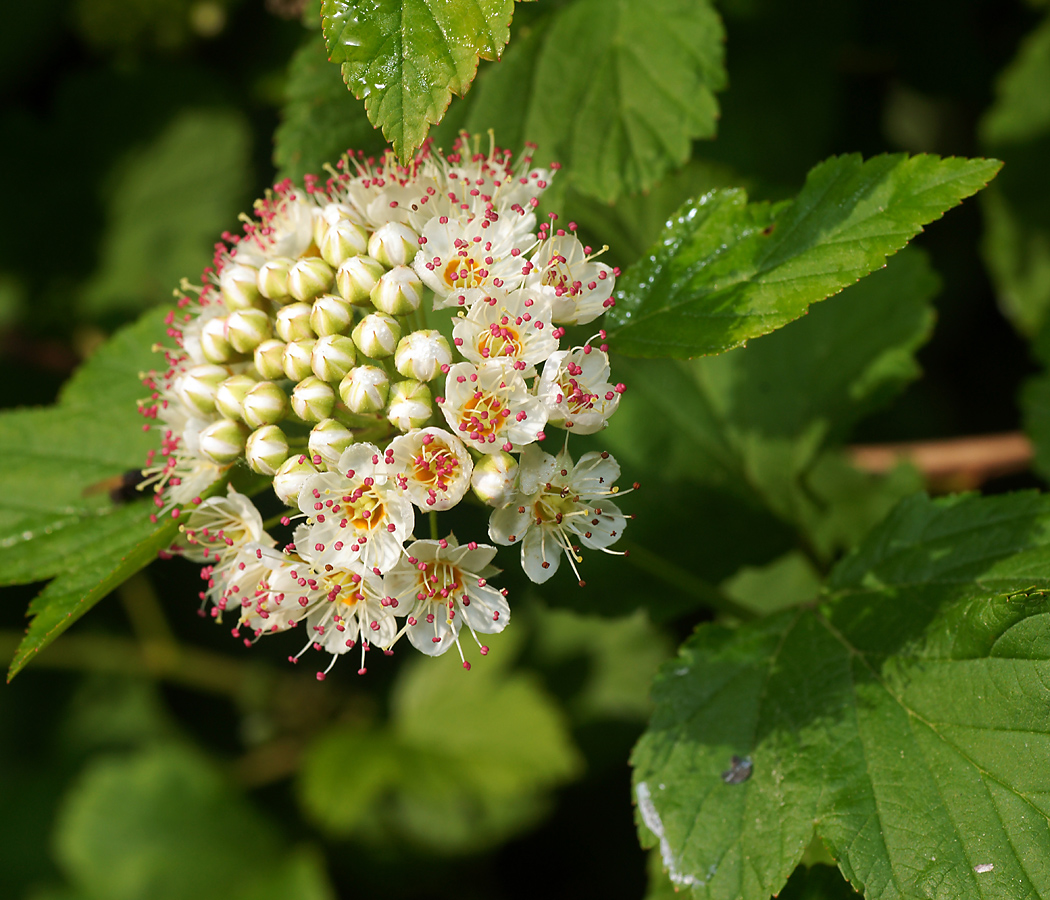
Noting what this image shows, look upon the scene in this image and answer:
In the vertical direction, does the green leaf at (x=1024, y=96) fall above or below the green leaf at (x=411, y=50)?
below

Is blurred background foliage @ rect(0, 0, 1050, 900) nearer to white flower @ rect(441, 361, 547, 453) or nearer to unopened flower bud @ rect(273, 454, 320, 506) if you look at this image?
white flower @ rect(441, 361, 547, 453)

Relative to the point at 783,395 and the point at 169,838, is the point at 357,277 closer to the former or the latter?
the point at 783,395

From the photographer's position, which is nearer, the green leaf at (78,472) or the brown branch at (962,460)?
the green leaf at (78,472)

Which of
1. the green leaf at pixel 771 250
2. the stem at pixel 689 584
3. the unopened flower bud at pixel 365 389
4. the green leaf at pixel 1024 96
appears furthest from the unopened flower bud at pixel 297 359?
the green leaf at pixel 1024 96

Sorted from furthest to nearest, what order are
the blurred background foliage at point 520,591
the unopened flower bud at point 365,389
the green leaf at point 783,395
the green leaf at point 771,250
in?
the blurred background foliage at point 520,591 → the green leaf at point 783,395 → the unopened flower bud at point 365,389 → the green leaf at point 771,250

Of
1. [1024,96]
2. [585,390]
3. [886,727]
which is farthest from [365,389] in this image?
[1024,96]

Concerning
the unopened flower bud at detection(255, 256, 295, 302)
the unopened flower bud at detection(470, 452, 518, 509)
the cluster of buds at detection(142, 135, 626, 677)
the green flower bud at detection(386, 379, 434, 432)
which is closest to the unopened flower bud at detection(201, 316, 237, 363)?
the cluster of buds at detection(142, 135, 626, 677)

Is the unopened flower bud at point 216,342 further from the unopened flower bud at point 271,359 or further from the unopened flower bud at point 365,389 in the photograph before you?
the unopened flower bud at point 365,389
